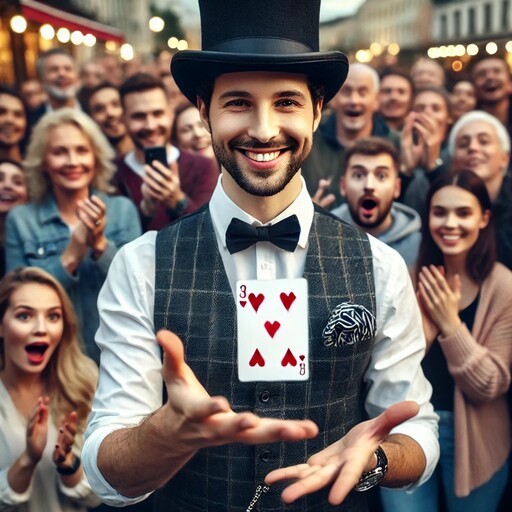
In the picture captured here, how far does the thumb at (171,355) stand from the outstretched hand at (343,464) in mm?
266

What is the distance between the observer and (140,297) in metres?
1.80

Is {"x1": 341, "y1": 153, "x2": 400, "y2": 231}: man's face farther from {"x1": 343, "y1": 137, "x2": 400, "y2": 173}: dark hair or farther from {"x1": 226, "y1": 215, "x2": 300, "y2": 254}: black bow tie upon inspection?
{"x1": 226, "y1": 215, "x2": 300, "y2": 254}: black bow tie

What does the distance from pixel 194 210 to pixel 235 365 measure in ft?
3.38

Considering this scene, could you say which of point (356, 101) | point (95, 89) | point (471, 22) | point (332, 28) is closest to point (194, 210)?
point (356, 101)

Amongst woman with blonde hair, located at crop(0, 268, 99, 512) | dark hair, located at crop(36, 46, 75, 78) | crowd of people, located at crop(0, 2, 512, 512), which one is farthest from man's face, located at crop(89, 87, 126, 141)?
woman with blonde hair, located at crop(0, 268, 99, 512)

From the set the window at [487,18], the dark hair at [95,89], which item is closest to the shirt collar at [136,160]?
the dark hair at [95,89]

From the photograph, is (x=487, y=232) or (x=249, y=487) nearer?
(x=249, y=487)

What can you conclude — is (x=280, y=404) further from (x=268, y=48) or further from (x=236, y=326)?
(x=268, y=48)

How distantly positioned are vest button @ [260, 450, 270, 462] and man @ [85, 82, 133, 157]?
2.45 metres

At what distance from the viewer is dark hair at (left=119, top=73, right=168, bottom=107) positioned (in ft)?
11.8

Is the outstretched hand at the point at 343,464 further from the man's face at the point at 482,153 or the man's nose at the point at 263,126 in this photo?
the man's face at the point at 482,153

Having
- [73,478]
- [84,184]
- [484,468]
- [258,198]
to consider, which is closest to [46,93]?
[84,184]

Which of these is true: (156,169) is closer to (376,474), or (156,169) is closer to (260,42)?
Answer: (260,42)

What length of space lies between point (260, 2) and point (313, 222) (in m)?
0.56
